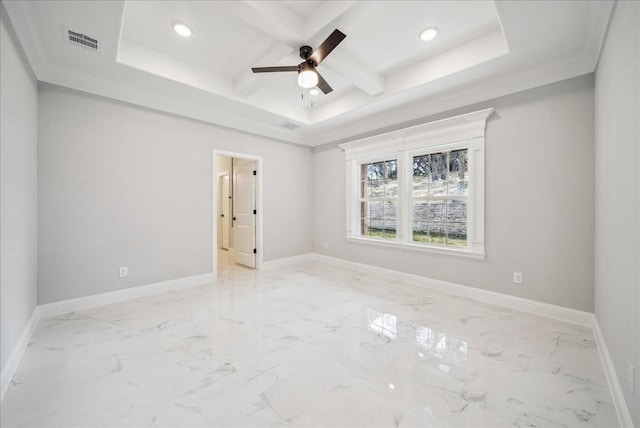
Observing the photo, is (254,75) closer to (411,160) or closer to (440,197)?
(411,160)

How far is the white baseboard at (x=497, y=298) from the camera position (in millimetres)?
2668

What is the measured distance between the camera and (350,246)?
503 centimetres

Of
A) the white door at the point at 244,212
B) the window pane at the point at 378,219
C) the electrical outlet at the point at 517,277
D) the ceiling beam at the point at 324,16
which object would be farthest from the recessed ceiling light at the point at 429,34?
the white door at the point at 244,212

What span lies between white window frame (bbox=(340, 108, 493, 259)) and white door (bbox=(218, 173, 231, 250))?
355 cm

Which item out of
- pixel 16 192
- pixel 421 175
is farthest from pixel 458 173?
pixel 16 192

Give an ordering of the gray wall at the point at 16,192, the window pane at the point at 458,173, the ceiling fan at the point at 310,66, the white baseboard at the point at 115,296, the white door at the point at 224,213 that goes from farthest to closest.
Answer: the white door at the point at 224,213 → the window pane at the point at 458,173 → the white baseboard at the point at 115,296 → the ceiling fan at the point at 310,66 → the gray wall at the point at 16,192

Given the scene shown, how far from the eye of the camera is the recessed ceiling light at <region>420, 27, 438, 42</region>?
2605 mm

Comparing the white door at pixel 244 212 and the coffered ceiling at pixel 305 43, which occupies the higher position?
the coffered ceiling at pixel 305 43

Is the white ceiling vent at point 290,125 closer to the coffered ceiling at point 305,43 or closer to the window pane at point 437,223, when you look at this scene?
the coffered ceiling at point 305,43

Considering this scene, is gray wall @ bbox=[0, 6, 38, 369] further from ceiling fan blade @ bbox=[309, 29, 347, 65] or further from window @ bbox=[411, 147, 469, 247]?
window @ bbox=[411, 147, 469, 247]

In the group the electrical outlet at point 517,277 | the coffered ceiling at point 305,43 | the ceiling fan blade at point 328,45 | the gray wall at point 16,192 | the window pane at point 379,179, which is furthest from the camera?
the window pane at point 379,179

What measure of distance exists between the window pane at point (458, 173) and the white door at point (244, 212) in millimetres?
3464

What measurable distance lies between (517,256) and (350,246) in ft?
8.74

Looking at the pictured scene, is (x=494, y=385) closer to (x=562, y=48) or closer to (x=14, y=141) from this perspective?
(x=562, y=48)
